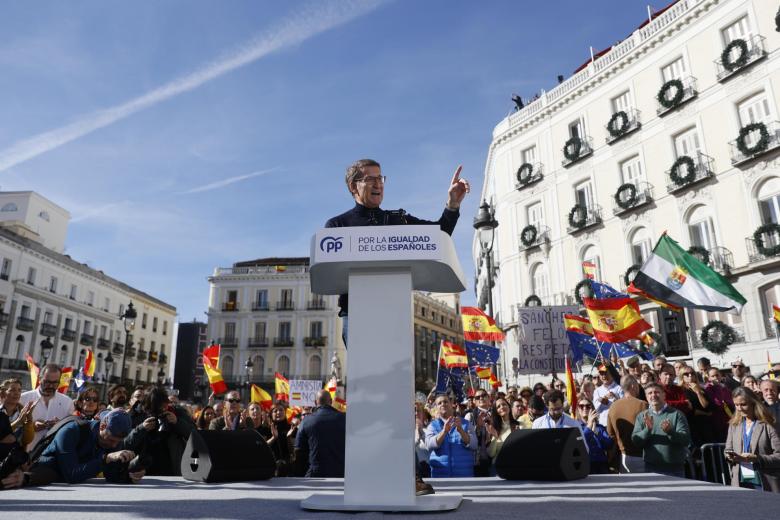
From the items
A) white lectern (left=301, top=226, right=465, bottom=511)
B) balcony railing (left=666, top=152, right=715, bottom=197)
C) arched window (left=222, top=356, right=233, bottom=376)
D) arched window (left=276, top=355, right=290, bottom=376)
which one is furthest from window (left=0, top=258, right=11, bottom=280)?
white lectern (left=301, top=226, right=465, bottom=511)

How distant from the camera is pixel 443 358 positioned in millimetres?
16781

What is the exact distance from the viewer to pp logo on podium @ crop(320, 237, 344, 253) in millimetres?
3154

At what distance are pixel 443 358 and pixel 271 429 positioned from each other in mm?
8716

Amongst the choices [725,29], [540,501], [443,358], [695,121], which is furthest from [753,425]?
[725,29]

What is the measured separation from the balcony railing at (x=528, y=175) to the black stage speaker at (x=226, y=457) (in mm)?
27954

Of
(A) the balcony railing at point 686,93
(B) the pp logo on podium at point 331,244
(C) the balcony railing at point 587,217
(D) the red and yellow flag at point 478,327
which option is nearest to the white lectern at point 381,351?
(B) the pp logo on podium at point 331,244

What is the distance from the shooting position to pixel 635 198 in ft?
83.0

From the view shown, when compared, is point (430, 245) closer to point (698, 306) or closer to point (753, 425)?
point (753, 425)

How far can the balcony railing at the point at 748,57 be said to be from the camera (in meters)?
21.5

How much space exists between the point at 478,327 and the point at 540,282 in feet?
44.7

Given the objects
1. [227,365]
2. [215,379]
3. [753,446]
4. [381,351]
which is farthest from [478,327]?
[227,365]

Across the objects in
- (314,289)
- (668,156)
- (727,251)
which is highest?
(668,156)

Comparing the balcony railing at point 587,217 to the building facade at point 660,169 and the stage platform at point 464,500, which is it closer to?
the building facade at point 660,169

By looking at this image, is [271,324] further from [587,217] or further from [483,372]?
[483,372]
